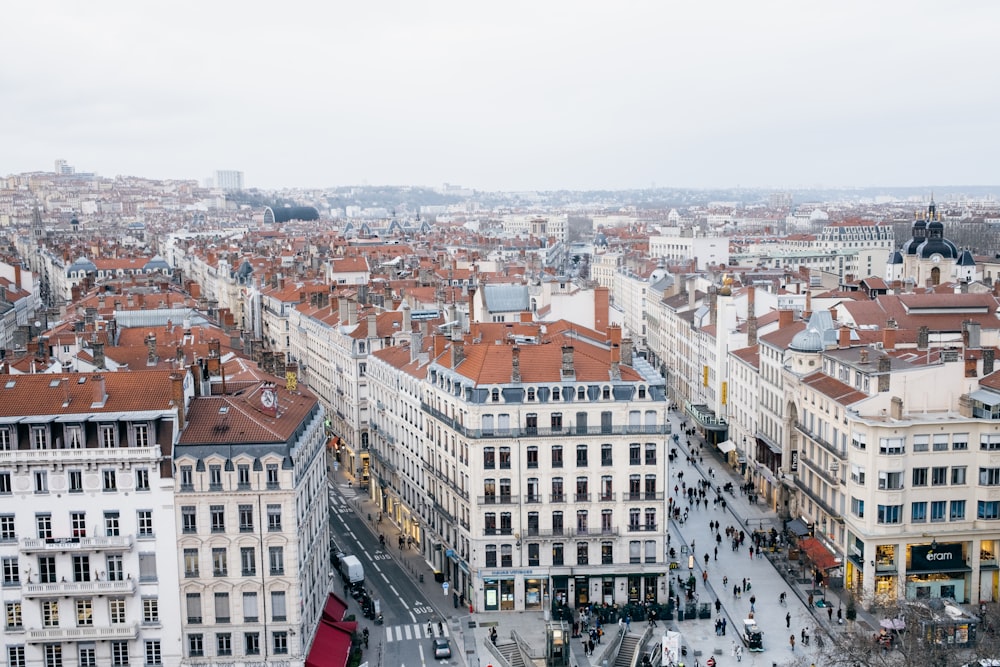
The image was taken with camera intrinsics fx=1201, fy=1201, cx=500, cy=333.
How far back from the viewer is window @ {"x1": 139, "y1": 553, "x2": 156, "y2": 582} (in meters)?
66.9

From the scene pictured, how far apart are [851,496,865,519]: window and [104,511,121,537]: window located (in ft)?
157

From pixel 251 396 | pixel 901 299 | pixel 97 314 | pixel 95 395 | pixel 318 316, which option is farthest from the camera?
pixel 318 316

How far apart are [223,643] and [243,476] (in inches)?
385

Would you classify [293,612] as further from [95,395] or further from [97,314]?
[97,314]

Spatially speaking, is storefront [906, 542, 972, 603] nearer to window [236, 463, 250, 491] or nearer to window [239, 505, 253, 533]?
window [239, 505, 253, 533]

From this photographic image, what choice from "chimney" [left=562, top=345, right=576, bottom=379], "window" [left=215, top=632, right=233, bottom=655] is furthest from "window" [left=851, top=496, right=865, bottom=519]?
"window" [left=215, top=632, right=233, bottom=655]

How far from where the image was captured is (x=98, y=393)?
66875 mm

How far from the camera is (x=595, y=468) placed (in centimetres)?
8081

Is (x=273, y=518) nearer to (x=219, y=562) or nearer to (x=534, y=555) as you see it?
(x=219, y=562)

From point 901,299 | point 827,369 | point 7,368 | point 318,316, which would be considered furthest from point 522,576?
point 318,316

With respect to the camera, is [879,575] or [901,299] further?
[901,299]

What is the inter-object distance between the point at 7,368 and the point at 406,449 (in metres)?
31.0

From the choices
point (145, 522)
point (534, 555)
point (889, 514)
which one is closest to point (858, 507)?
point (889, 514)

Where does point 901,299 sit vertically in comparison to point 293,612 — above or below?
above
